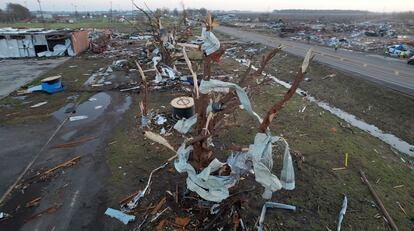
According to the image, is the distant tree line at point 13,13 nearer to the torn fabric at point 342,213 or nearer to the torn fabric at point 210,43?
the torn fabric at point 210,43

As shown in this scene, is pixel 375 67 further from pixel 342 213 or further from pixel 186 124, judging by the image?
pixel 186 124

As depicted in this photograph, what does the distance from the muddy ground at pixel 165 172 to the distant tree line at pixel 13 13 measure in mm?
55624

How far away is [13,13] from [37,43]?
4539cm

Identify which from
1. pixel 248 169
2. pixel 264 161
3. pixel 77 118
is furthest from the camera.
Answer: pixel 77 118

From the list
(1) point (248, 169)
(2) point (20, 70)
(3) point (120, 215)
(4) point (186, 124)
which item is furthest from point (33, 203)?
(2) point (20, 70)

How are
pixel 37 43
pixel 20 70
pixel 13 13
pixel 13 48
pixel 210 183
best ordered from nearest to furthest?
pixel 210 183
pixel 20 70
pixel 13 48
pixel 37 43
pixel 13 13

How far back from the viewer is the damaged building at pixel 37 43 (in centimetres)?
2256

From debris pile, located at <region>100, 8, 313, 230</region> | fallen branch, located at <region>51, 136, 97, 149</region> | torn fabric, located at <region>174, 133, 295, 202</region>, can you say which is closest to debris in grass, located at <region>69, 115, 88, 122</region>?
fallen branch, located at <region>51, 136, 97, 149</region>

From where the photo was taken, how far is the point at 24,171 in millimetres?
7371

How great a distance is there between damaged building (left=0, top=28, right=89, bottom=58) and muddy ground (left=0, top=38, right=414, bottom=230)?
512 inches

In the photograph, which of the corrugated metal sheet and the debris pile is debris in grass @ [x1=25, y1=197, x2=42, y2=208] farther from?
the corrugated metal sheet

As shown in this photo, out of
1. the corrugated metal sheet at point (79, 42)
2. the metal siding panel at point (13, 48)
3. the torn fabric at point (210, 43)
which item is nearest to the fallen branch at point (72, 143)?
the torn fabric at point (210, 43)

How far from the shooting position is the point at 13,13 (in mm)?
57031

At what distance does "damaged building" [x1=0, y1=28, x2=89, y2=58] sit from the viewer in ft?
74.0
